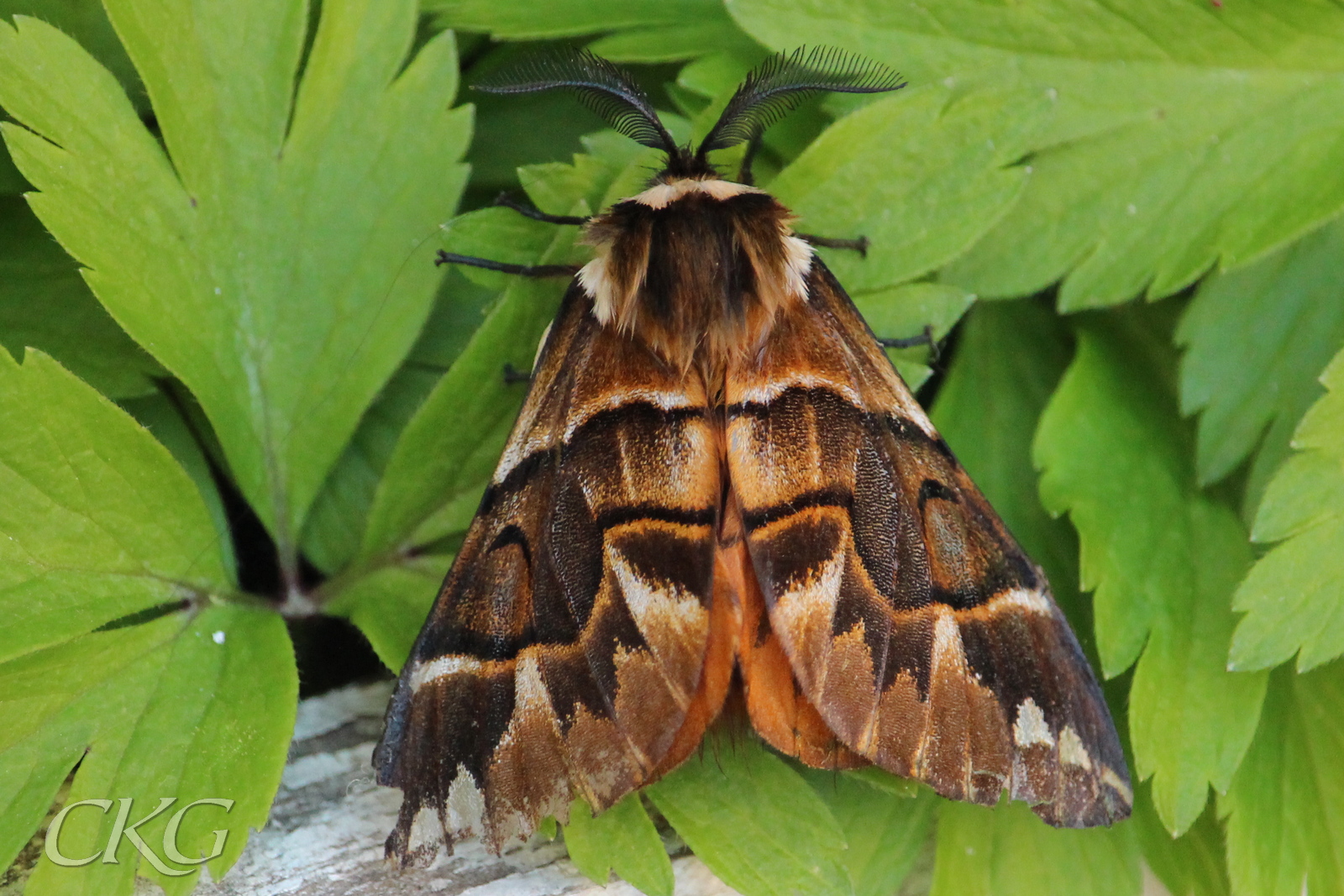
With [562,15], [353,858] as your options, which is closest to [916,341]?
[562,15]

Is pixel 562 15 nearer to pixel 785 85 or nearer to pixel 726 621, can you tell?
pixel 785 85

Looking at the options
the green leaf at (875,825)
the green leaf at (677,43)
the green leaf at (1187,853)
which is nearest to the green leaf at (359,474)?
the green leaf at (677,43)

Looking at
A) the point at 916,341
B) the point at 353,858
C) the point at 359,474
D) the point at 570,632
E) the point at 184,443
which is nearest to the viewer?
the point at 570,632

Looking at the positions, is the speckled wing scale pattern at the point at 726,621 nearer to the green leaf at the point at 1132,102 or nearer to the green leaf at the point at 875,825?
the green leaf at the point at 875,825

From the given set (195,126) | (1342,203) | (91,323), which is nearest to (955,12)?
(1342,203)

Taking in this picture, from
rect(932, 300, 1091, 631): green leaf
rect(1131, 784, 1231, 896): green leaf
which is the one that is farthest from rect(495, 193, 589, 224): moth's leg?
rect(1131, 784, 1231, 896): green leaf

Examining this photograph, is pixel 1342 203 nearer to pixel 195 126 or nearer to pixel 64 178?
pixel 195 126
